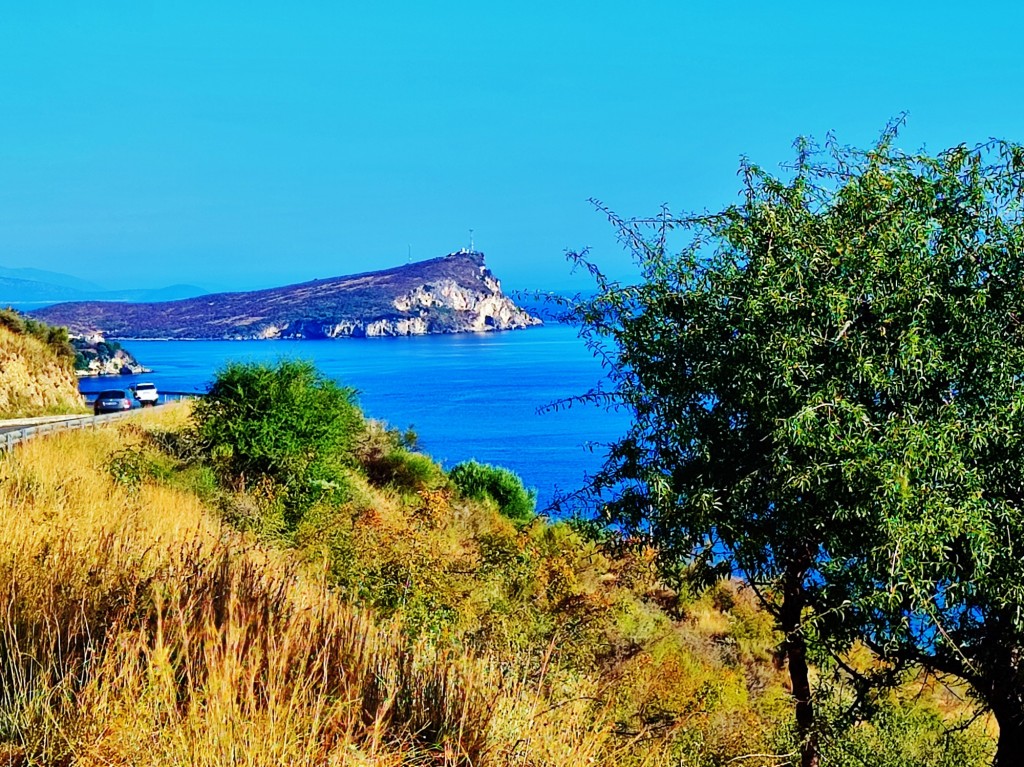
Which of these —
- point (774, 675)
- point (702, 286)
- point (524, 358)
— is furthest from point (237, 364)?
point (524, 358)

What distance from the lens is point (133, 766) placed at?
4.23 meters

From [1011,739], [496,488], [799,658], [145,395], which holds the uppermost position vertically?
[145,395]

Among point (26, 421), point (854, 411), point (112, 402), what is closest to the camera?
point (854, 411)

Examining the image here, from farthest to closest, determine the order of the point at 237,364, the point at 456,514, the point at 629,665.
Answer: the point at 456,514 < the point at 237,364 < the point at 629,665

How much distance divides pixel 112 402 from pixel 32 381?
396 cm

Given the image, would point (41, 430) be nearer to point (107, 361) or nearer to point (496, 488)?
point (496, 488)

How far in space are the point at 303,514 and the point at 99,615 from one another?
50.6ft

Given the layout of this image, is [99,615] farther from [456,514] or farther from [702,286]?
[456,514]

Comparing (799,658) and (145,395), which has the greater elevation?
(145,395)

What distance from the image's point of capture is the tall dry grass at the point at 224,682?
14.4 feet

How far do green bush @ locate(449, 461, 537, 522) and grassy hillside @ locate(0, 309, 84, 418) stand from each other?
14.7 meters

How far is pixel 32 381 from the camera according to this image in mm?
38375

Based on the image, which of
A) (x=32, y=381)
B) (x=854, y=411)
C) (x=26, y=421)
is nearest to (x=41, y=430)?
(x=26, y=421)

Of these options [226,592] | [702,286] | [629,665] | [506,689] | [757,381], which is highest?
[702,286]
